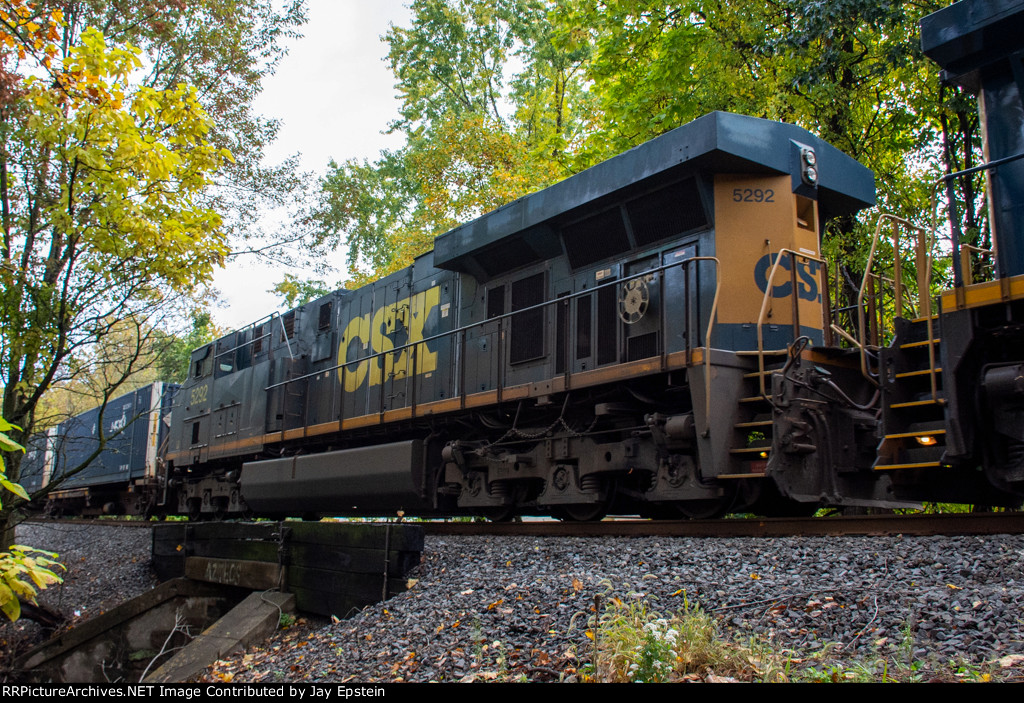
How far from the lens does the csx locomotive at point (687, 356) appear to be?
503cm

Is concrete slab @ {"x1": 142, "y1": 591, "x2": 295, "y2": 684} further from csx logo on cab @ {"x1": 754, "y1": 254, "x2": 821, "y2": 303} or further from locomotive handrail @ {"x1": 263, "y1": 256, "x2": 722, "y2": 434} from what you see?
csx logo on cab @ {"x1": 754, "y1": 254, "x2": 821, "y2": 303}

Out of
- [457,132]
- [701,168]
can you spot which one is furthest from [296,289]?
[701,168]

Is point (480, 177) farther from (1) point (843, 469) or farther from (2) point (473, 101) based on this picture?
(1) point (843, 469)

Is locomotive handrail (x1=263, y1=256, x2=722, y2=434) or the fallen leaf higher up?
locomotive handrail (x1=263, y1=256, x2=722, y2=434)

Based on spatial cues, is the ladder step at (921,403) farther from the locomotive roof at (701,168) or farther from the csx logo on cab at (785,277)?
the locomotive roof at (701,168)

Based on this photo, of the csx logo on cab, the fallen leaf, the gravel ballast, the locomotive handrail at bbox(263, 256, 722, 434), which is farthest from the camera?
the csx logo on cab

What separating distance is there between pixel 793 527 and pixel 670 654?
9.73ft

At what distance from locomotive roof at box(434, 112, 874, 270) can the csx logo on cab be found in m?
0.79

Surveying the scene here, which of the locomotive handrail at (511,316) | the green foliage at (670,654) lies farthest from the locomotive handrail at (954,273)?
the green foliage at (670,654)

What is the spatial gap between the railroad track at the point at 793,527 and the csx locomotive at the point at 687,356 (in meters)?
0.22

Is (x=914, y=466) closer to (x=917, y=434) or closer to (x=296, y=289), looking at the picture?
(x=917, y=434)

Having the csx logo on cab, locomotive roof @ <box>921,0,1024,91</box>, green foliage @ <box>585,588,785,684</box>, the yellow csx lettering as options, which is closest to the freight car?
the yellow csx lettering

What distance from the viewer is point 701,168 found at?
7215 millimetres

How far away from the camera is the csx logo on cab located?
7.18 meters
